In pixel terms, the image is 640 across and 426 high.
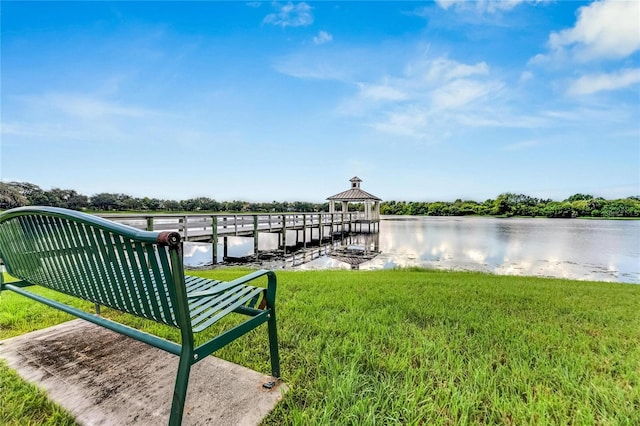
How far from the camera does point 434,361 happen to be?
1973 mm

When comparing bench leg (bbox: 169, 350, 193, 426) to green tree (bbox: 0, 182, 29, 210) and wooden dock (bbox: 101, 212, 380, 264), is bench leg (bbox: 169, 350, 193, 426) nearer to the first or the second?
wooden dock (bbox: 101, 212, 380, 264)

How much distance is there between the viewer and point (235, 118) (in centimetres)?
2775

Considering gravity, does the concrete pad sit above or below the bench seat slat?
below

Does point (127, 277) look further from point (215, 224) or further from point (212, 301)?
point (215, 224)

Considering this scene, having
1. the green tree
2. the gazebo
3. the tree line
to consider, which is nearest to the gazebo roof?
the gazebo

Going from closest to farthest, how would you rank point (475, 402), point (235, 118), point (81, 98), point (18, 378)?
1. point (475, 402)
2. point (18, 378)
3. point (81, 98)
4. point (235, 118)

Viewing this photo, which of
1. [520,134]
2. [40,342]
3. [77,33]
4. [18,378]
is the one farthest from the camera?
[520,134]

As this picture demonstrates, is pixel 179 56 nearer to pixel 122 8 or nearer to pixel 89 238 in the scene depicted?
pixel 122 8

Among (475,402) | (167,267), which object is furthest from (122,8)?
(475,402)

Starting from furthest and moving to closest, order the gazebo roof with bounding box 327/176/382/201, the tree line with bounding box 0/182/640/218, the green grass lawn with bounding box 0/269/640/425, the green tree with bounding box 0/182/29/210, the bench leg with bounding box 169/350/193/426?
the gazebo roof with bounding box 327/176/382/201, the tree line with bounding box 0/182/640/218, the green tree with bounding box 0/182/29/210, the green grass lawn with bounding box 0/269/640/425, the bench leg with bounding box 169/350/193/426

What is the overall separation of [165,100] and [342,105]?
543 inches

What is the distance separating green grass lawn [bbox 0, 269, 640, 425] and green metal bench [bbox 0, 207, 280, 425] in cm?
43

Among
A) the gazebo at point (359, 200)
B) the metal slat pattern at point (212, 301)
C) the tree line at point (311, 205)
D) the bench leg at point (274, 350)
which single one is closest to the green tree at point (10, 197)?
the tree line at point (311, 205)

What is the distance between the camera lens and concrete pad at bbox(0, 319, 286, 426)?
1415 mm
